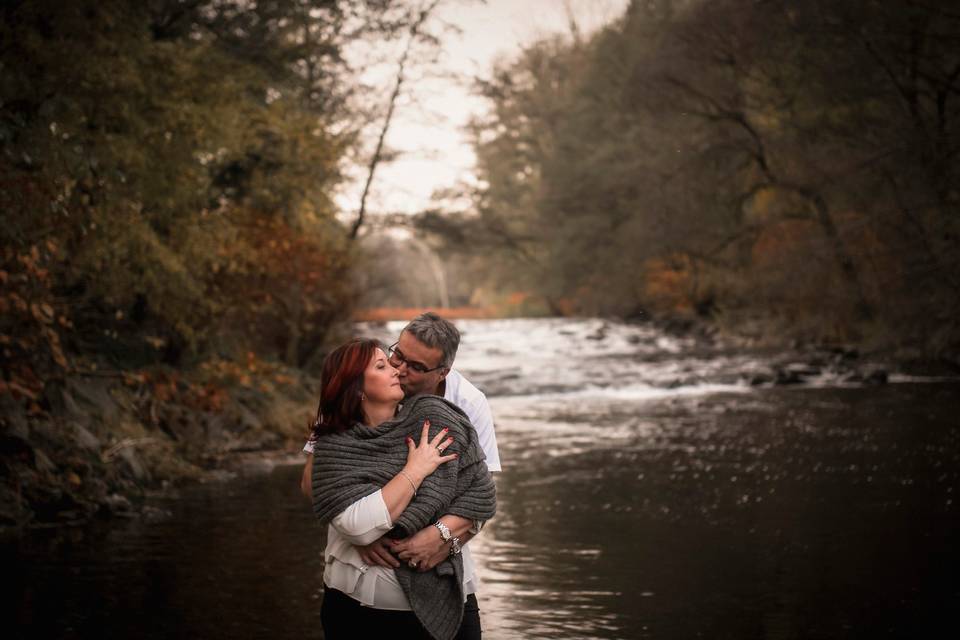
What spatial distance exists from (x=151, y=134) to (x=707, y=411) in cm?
1135

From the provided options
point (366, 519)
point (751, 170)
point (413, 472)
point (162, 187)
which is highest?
point (751, 170)

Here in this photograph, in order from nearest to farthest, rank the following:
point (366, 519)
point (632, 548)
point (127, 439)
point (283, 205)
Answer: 1. point (366, 519)
2. point (632, 548)
3. point (127, 439)
4. point (283, 205)

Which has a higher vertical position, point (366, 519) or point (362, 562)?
point (366, 519)

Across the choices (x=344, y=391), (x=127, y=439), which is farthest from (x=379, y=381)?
(x=127, y=439)

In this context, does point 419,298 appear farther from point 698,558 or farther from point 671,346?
point 698,558

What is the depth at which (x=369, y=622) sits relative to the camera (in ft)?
11.0

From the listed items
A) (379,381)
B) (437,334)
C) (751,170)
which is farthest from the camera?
(751,170)

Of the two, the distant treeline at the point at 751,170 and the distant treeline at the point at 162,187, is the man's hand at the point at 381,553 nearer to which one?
the distant treeline at the point at 162,187

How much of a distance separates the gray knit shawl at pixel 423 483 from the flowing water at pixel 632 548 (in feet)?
10.8

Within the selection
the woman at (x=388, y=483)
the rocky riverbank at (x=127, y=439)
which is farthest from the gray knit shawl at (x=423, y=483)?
the rocky riverbank at (x=127, y=439)

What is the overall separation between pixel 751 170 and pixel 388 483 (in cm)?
3558

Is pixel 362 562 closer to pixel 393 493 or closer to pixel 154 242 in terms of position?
pixel 393 493

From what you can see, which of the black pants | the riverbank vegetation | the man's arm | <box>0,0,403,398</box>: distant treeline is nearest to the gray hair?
A: the man's arm

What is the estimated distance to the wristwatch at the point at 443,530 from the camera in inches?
128
